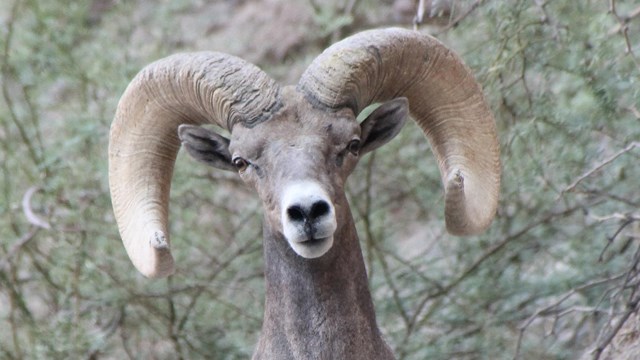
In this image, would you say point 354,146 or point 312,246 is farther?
point 354,146

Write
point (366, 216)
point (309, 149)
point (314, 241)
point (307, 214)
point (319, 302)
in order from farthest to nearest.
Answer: point (366, 216)
point (319, 302)
point (309, 149)
point (314, 241)
point (307, 214)

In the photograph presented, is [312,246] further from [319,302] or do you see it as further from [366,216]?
[366,216]

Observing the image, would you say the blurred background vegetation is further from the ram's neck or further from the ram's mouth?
the ram's mouth

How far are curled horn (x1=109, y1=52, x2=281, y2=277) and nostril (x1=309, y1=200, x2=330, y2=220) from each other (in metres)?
0.82

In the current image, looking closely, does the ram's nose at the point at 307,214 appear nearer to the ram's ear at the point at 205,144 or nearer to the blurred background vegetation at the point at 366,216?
the ram's ear at the point at 205,144

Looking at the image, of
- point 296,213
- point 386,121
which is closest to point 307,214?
point 296,213

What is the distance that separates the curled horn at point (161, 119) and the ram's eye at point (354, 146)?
1.34ft

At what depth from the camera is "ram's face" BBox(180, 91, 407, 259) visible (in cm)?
691

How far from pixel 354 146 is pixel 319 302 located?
792 millimetres

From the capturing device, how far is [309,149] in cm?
730

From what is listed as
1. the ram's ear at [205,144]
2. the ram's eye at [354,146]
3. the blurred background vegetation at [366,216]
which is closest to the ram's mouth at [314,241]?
the ram's eye at [354,146]

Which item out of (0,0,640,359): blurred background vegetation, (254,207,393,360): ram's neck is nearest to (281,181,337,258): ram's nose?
(254,207,393,360): ram's neck

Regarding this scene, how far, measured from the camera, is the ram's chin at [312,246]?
704cm

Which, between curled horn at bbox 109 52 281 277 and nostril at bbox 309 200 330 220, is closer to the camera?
nostril at bbox 309 200 330 220
